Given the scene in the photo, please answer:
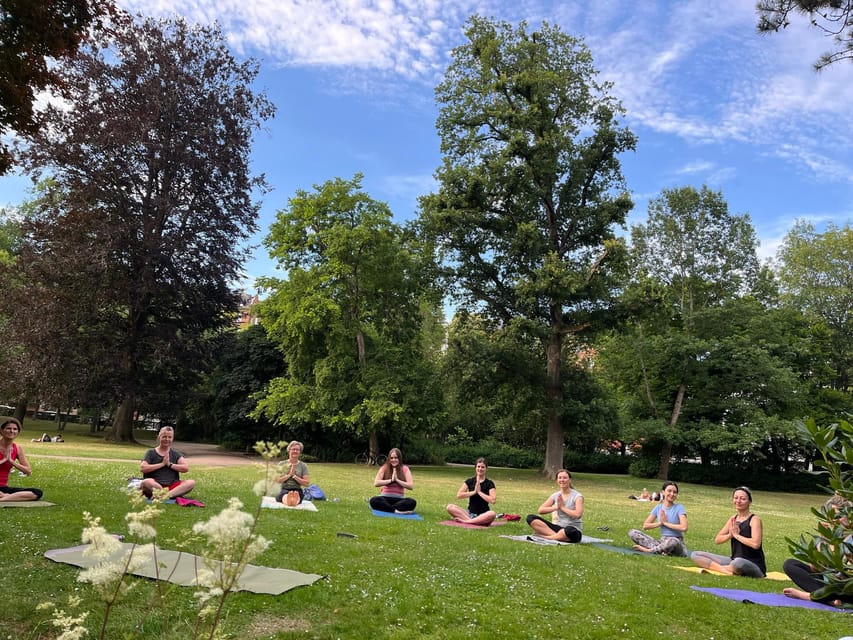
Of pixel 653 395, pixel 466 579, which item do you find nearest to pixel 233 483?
pixel 466 579

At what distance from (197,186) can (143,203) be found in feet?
9.05

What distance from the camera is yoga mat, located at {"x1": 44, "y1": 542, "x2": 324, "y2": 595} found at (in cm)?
540

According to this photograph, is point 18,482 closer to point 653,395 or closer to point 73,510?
point 73,510

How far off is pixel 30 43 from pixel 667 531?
11.8m

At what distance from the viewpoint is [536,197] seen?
29.3 metres

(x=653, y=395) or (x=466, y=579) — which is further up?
(x=653, y=395)

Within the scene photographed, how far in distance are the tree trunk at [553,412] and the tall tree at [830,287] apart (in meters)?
23.0

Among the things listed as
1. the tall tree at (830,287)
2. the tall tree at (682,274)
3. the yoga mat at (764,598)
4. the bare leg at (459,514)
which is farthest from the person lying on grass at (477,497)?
the tall tree at (830,287)

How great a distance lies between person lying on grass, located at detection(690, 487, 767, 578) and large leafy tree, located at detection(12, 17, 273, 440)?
82.6 feet

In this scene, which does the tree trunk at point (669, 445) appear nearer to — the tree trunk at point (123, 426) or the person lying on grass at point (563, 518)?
the person lying on grass at point (563, 518)

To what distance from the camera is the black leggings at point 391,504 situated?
38.9 ft

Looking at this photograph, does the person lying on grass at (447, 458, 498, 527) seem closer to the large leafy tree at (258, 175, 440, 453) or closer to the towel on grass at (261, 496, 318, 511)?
the towel on grass at (261, 496, 318, 511)

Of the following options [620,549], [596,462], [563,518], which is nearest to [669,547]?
[620,549]

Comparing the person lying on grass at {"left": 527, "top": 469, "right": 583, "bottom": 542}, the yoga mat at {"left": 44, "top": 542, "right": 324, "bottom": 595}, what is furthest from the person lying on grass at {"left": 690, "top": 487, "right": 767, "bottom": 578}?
the yoga mat at {"left": 44, "top": 542, "right": 324, "bottom": 595}
